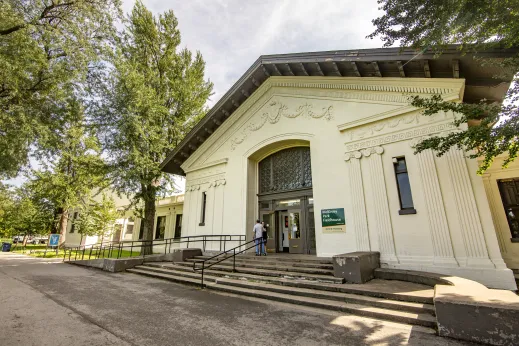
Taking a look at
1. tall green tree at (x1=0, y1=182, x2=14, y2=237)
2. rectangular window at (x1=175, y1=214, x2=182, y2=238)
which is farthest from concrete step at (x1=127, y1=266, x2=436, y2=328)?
tall green tree at (x1=0, y1=182, x2=14, y2=237)

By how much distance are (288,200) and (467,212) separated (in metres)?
6.58

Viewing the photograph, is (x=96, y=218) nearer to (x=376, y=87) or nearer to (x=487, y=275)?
(x=376, y=87)

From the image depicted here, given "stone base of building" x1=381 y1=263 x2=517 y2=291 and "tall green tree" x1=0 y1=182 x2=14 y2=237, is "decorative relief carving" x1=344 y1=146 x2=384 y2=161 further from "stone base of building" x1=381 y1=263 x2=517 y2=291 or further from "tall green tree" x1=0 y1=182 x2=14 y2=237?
"tall green tree" x1=0 y1=182 x2=14 y2=237

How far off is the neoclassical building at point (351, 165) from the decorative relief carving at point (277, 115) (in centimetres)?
5

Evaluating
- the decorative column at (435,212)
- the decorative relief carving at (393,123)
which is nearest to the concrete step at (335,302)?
the decorative column at (435,212)

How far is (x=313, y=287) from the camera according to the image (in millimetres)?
6059

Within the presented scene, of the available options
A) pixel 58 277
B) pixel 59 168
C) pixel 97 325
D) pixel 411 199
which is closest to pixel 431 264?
pixel 411 199

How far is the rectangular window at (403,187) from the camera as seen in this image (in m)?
7.63

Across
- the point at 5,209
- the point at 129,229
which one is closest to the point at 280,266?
the point at 129,229

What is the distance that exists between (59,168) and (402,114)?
88.3ft

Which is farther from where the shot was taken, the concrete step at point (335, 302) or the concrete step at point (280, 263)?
the concrete step at point (280, 263)

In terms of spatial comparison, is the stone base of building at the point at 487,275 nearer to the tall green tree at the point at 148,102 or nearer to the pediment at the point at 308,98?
the pediment at the point at 308,98

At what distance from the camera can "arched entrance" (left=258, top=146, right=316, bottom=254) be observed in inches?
419

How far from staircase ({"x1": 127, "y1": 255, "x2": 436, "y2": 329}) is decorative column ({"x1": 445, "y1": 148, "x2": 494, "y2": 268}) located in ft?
6.97
